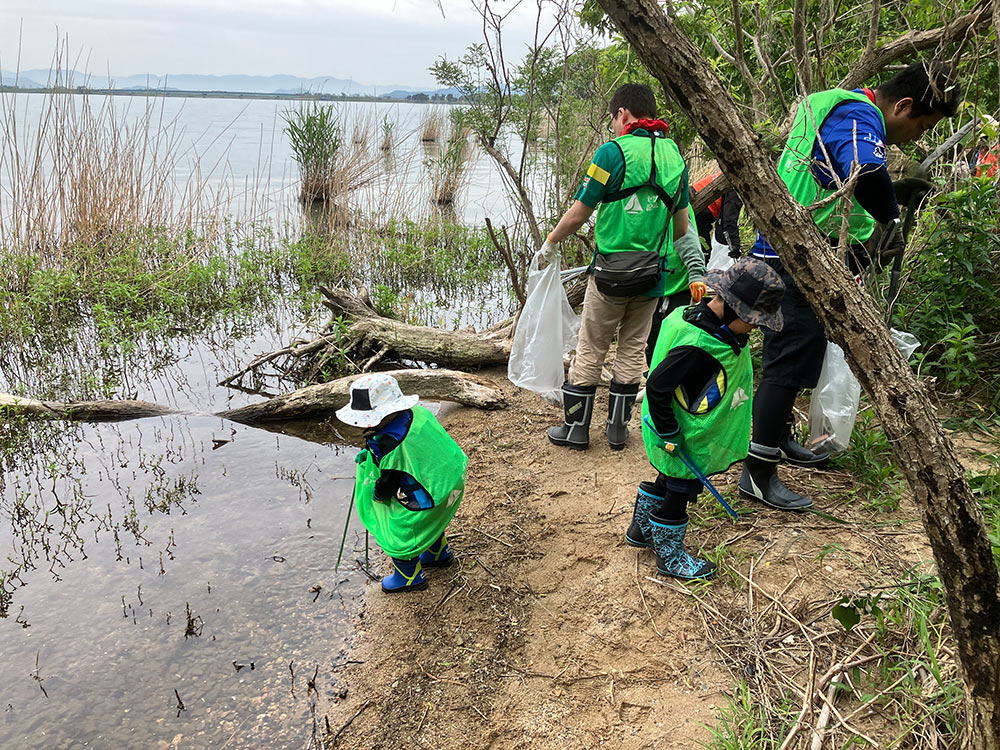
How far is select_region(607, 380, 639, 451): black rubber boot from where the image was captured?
383 centimetres

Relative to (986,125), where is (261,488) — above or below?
below

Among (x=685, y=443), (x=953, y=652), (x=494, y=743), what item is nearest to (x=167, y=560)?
(x=494, y=743)

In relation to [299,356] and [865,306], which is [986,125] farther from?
[299,356]

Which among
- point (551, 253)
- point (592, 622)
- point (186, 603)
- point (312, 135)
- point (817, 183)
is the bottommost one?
point (186, 603)

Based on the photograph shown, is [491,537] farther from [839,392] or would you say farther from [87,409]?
[87,409]

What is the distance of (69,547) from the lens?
3.62 meters

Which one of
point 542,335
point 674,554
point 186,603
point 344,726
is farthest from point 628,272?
point 186,603

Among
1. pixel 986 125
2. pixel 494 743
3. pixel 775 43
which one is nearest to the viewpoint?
pixel 986 125

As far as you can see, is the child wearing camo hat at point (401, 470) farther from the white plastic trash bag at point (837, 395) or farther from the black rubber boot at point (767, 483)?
the white plastic trash bag at point (837, 395)

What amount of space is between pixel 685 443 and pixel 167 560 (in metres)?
2.66

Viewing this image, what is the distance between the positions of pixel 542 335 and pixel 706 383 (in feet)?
5.66

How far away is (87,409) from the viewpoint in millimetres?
4855

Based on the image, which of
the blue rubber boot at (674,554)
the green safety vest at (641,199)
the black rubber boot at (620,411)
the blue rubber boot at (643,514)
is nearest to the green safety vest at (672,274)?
the green safety vest at (641,199)

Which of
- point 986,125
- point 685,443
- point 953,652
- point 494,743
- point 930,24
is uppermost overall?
point 930,24
